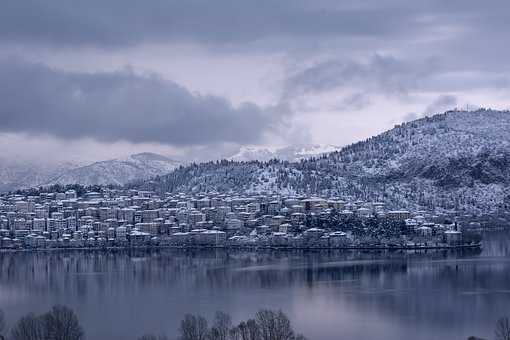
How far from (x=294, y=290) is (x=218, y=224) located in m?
35.7

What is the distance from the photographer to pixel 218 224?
72062 millimetres

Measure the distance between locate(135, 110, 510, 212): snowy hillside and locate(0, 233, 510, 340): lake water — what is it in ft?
114

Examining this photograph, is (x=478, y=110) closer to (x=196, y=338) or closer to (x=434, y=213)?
(x=434, y=213)

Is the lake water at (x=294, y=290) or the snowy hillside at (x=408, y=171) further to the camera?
the snowy hillside at (x=408, y=171)

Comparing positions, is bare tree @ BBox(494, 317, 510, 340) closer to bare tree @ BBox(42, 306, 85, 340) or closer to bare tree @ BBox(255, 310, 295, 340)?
bare tree @ BBox(255, 310, 295, 340)

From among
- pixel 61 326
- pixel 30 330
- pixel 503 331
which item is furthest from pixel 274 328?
pixel 30 330

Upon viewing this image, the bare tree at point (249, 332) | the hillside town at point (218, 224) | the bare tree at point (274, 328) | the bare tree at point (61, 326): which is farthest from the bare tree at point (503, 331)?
the hillside town at point (218, 224)

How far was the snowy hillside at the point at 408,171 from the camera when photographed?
89438mm

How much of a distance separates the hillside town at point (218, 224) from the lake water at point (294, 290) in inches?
242

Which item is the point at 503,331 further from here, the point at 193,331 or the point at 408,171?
the point at 408,171

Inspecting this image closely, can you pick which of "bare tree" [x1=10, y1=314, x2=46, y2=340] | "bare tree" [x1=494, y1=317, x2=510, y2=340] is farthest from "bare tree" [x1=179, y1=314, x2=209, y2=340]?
"bare tree" [x1=494, y1=317, x2=510, y2=340]

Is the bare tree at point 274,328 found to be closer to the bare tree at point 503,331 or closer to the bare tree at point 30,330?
the bare tree at point 503,331

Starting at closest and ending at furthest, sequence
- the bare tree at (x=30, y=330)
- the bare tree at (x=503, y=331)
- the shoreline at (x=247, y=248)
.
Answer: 1. the bare tree at (x=30, y=330)
2. the bare tree at (x=503, y=331)
3. the shoreline at (x=247, y=248)

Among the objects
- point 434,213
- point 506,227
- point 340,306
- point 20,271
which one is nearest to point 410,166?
point 434,213
